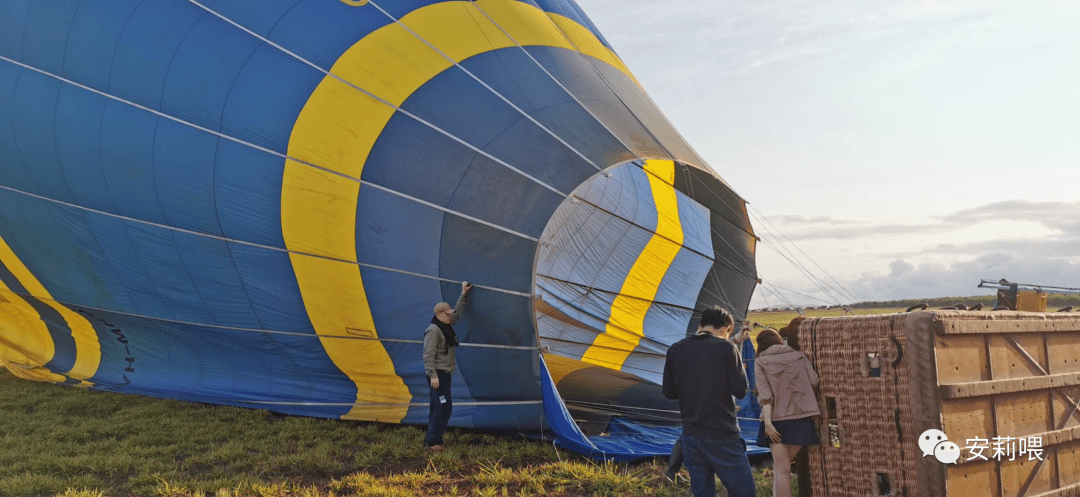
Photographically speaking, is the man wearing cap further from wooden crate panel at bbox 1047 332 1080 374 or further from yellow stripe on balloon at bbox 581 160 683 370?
wooden crate panel at bbox 1047 332 1080 374

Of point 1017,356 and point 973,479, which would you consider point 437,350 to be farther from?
point 1017,356

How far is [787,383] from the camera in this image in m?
3.82

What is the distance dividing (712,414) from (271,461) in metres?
3.36

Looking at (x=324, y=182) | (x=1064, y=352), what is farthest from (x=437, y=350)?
(x=1064, y=352)

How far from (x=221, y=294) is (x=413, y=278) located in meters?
1.88

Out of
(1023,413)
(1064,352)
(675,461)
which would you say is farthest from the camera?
(675,461)

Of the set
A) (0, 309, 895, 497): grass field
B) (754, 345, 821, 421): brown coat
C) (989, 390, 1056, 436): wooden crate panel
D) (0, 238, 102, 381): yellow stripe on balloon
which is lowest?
A: (0, 309, 895, 497): grass field

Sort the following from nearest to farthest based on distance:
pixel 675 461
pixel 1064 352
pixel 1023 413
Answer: pixel 1023 413, pixel 1064 352, pixel 675 461

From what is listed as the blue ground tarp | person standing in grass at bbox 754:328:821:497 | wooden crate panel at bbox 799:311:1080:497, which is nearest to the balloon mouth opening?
the blue ground tarp

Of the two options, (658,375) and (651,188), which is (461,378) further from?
(651,188)

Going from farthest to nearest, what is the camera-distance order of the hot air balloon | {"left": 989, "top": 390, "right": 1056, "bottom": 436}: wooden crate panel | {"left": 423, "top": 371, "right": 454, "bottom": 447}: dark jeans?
1. the hot air balloon
2. {"left": 423, "top": 371, "right": 454, "bottom": 447}: dark jeans
3. {"left": 989, "top": 390, "right": 1056, "bottom": 436}: wooden crate panel

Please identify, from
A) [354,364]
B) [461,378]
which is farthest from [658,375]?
[354,364]

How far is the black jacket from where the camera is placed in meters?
3.52

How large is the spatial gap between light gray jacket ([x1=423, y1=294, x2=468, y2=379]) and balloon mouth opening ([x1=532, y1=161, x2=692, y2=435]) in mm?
2132
